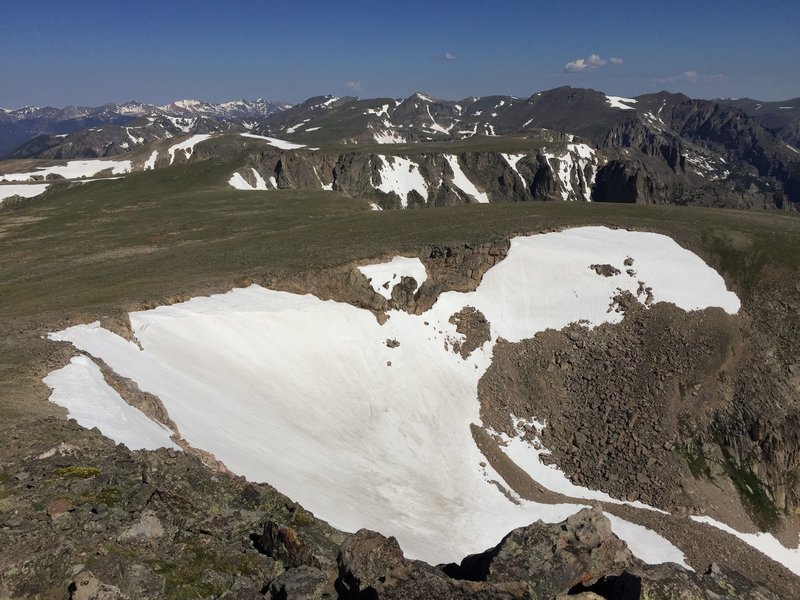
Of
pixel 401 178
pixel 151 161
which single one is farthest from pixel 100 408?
pixel 151 161

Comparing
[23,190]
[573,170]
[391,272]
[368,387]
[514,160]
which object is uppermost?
[391,272]

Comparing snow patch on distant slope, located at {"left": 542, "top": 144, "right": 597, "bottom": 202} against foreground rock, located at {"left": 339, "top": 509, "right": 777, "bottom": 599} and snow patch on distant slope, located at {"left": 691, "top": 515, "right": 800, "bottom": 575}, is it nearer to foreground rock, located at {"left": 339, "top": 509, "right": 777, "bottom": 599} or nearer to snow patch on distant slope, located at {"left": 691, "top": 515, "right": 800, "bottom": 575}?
snow patch on distant slope, located at {"left": 691, "top": 515, "right": 800, "bottom": 575}

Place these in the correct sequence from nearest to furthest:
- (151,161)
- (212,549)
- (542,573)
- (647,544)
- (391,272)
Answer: (212,549)
(542,573)
(647,544)
(391,272)
(151,161)

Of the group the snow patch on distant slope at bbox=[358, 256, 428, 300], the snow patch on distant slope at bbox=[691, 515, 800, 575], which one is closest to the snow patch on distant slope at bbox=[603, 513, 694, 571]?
the snow patch on distant slope at bbox=[691, 515, 800, 575]

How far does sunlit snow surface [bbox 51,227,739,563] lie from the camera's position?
23.4 m

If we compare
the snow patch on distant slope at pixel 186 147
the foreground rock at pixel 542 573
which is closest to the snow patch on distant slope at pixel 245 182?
the snow patch on distant slope at pixel 186 147

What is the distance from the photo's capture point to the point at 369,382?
3522 centimetres

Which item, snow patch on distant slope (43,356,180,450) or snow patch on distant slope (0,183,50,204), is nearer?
snow patch on distant slope (43,356,180,450)

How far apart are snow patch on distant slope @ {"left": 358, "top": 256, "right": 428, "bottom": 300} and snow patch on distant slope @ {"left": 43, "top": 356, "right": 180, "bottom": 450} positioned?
23662 mm

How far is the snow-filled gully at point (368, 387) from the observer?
2230 cm

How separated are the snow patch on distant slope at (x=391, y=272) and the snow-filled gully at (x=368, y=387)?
0.42 ft

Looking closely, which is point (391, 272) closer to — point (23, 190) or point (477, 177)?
point (23, 190)

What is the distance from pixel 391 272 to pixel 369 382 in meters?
11.0

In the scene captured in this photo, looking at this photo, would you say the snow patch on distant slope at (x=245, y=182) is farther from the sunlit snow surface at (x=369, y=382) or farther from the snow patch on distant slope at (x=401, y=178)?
the sunlit snow surface at (x=369, y=382)
